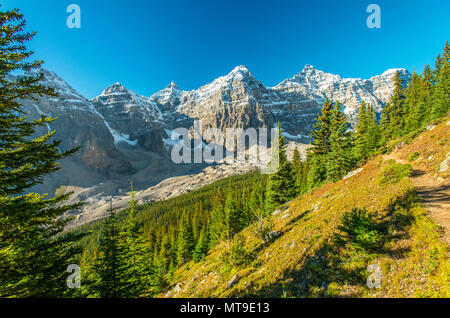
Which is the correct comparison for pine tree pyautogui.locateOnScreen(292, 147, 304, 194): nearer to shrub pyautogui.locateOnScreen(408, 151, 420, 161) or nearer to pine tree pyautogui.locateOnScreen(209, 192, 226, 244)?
pine tree pyautogui.locateOnScreen(209, 192, 226, 244)

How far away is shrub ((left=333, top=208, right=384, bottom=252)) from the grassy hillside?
0.43ft

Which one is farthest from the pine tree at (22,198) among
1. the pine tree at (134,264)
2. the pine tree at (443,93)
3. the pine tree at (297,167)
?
the pine tree at (297,167)

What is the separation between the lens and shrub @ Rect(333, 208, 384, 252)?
7.20 metres

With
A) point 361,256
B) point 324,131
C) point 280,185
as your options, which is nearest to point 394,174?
point 361,256

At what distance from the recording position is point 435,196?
8.90 metres

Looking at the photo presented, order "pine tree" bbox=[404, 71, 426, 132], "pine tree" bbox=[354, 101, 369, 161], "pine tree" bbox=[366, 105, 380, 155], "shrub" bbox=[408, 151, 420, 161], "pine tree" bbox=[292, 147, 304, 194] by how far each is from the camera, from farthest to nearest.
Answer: "pine tree" bbox=[292, 147, 304, 194] → "pine tree" bbox=[366, 105, 380, 155] → "pine tree" bbox=[404, 71, 426, 132] → "pine tree" bbox=[354, 101, 369, 161] → "shrub" bbox=[408, 151, 420, 161]

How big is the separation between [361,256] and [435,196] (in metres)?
5.95

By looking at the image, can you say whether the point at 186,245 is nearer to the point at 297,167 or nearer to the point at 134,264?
the point at 134,264

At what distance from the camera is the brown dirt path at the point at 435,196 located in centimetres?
703

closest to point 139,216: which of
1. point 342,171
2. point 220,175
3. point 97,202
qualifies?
point 97,202

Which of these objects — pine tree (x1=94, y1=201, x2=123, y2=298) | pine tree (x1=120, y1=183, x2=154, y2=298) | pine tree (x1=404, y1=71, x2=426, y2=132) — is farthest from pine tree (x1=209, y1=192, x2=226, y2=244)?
pine tree (x1=404, y1=71, x2=426, y2=132)

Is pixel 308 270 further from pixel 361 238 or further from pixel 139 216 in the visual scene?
pixel 139 216

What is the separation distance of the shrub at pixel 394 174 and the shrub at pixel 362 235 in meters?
6.49
